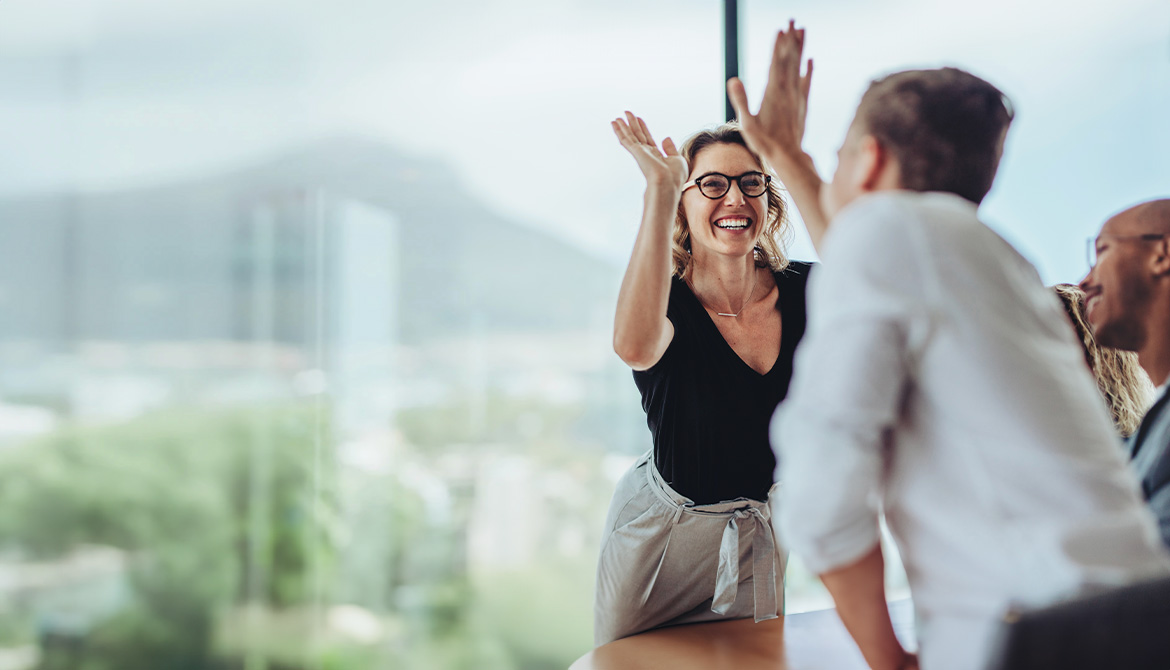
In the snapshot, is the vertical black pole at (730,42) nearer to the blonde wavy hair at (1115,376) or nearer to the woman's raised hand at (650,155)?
the woman's raised hand at (650,155)

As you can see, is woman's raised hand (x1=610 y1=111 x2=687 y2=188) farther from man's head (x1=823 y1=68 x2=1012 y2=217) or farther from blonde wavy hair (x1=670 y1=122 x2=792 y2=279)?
man's head (x1=823 y1=68 x2=1012 y2=217)

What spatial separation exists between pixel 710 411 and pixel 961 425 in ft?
3.00

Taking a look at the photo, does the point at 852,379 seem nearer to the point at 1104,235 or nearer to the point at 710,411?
the point at 1104,235

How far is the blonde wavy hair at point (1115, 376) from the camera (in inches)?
61.7

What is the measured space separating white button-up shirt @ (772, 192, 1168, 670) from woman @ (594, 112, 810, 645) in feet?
2.34

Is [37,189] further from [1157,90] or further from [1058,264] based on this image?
[1157,90]

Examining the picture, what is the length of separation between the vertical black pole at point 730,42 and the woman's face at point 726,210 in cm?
91

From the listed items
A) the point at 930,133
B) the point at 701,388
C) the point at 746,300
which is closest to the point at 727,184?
the point at 746,300

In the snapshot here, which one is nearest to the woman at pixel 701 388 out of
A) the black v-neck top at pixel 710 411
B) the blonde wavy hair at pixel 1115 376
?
the black v-neck top at pixel 710 411

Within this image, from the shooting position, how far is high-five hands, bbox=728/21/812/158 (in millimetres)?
1070

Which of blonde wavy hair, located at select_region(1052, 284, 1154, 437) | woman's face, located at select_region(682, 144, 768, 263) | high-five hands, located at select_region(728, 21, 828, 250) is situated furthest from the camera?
woman's face, located at select_region(682, 144, 768, 263)

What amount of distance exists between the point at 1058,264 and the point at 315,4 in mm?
3364

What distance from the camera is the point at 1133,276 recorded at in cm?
98

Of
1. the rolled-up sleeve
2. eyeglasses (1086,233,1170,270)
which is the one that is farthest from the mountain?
the rolled-up sleeve
